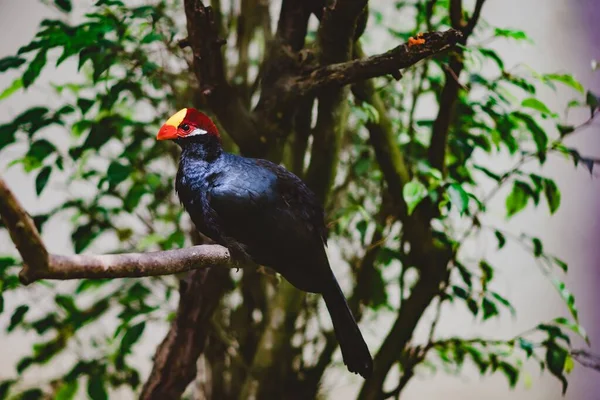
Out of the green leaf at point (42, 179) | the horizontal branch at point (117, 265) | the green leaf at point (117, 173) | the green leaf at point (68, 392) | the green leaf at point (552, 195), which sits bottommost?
the green leaf at point (68, 392)

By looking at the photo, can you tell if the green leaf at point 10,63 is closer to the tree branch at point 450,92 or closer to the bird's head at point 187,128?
the bird's head at point 187,128

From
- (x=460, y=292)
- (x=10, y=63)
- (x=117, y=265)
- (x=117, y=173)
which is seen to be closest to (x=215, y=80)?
(x=117, y=173)

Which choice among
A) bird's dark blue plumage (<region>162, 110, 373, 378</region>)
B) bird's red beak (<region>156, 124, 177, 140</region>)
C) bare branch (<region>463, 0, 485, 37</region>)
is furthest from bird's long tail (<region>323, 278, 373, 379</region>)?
bare branch (<region>463, 0, 485, 37</region>)

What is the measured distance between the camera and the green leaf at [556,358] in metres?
1.17

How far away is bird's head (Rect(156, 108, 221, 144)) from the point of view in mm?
878

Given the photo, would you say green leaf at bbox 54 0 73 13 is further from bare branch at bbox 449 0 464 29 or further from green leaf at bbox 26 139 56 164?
bare branch at bbox 449 0 464 29

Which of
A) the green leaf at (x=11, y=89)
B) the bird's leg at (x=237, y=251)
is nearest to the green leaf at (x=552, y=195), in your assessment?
the bird's leg at (x=237, y=251)

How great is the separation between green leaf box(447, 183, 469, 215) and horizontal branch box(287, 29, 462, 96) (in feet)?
0.89

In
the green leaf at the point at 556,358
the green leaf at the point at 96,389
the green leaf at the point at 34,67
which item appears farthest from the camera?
the green leaf at the point at 96,389

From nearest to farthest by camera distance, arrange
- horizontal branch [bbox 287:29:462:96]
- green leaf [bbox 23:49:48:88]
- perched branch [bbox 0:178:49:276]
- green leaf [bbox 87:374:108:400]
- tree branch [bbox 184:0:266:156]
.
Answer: perched branch [bbox 0:178:49:276] → horizontal branch [bbox 287:29:462:96] → tree branch [bbox 184:0:266:156] → green leaf [bbox 23:49:48:88] → green leaf [bbox 87:374:108:400]

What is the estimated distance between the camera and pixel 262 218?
851 millimetres

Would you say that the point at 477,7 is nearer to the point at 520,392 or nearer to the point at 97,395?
the point at 97,395

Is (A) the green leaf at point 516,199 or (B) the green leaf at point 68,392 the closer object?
(A) the green leaf at point 516,199

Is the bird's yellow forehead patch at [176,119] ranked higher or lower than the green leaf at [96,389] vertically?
higher
